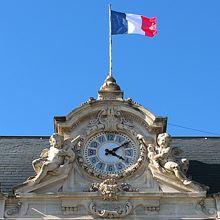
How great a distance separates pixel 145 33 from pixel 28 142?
17.3 feet

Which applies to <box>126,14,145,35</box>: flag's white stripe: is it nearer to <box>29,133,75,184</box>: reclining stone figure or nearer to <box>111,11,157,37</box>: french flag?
<box>111,11,157,37</box>: french flag

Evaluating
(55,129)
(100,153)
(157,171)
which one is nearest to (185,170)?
(157,171)

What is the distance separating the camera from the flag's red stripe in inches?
982

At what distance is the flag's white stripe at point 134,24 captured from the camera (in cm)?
2486

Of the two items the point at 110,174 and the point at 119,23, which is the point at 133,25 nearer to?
the point at 119,23

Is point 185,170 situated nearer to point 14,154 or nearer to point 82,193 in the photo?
point 82,193

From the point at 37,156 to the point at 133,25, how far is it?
559cm

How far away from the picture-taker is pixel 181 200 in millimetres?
19438

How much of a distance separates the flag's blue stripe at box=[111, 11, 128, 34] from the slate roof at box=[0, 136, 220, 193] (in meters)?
4.01

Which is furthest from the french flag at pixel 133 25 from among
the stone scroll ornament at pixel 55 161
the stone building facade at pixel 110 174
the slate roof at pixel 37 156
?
the stone scroll ornament at pixel 55 161

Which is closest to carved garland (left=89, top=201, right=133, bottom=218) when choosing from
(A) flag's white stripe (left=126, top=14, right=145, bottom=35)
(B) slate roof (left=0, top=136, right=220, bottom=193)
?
(B) slate roof (left=0, top=136, right=220, bottom=193)

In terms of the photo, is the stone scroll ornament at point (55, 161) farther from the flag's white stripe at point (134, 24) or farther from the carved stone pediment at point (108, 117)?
the flag's white stripe at point (134, 24)

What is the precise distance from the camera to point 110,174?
1989 cm

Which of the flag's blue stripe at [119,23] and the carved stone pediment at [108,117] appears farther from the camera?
the flag's blue stripe at [119,23]
